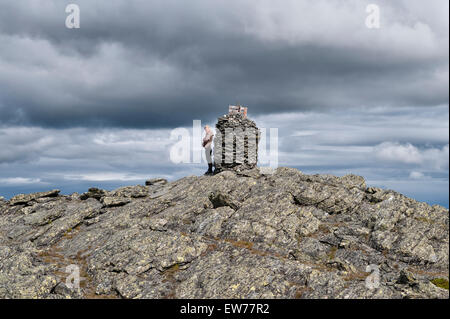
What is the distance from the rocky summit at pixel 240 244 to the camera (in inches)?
975

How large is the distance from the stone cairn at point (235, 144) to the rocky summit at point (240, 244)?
20.1ft

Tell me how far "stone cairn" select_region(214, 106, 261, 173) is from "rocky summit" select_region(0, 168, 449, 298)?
6.12 metres

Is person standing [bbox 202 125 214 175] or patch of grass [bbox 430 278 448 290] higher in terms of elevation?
person standing [bbox 202 125 214 175]

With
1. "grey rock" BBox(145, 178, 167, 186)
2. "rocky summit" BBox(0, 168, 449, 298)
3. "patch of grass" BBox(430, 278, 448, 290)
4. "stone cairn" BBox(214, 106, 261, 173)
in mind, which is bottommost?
"patch of grass" BBox(430, 278, 448, 290)

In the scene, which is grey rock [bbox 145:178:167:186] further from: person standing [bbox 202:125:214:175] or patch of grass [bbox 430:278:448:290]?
patch of grass [bbox 430:278:448:290]

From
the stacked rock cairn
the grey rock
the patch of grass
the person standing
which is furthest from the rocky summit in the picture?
the grey rock

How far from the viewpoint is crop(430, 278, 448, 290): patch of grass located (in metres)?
25.7

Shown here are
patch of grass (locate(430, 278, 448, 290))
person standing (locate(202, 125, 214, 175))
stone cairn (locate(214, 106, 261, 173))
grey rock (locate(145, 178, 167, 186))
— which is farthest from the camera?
grey rock (locate(145, 178, 167, 186))

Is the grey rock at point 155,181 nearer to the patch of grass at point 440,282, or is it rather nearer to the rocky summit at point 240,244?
the rocky summit at point 240,244

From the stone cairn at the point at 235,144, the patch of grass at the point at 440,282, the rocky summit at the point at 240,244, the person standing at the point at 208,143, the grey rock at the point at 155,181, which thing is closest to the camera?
the rocky summit at the point at 240,244

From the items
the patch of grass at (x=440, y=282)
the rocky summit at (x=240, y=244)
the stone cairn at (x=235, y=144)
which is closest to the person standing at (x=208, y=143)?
the stone cairn at (x=235, y=144)
